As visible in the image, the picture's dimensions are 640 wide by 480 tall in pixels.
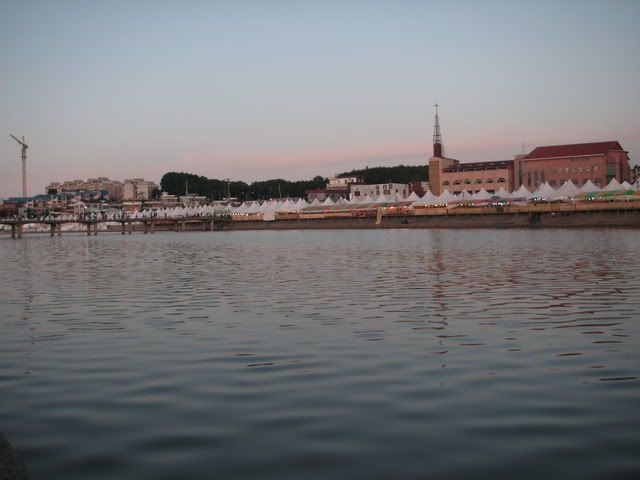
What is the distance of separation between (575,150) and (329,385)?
390 ft

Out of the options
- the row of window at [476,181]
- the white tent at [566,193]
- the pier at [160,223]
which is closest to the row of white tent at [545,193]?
the white tent at [566,193]

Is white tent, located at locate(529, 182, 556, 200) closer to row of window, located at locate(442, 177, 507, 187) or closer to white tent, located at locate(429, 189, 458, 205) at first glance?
white tent, located at locate(429, 189, 458, 205)

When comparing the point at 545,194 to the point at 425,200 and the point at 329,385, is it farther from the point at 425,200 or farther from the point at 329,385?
the point at 329,385

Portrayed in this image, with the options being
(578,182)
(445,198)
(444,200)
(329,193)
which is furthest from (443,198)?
Result: (329,193)

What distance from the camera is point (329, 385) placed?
29.9ft

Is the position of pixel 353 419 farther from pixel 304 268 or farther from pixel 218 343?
pixel 304 268

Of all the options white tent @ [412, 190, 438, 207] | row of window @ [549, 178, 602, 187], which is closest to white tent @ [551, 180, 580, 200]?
white tent @ [412, 190, 438, 207]

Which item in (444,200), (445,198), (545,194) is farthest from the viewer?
(445,198)

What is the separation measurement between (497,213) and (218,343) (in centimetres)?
9147

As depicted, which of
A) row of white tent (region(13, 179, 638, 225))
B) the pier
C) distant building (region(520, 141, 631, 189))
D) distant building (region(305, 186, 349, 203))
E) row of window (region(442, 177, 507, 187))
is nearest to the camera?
row of white tent (region(13, 179, 638, 225))

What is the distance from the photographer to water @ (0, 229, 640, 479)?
6344 mm

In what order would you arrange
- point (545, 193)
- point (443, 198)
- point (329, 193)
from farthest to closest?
1. point (329, 193)
2. point (443, 198)
3. point (545, 193)

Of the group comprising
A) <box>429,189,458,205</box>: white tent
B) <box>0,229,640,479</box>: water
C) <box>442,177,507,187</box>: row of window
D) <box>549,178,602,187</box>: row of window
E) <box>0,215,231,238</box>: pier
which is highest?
<box>442,177,507,187</box>: row of window

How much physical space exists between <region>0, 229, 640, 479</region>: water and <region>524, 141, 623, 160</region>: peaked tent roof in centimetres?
10518
